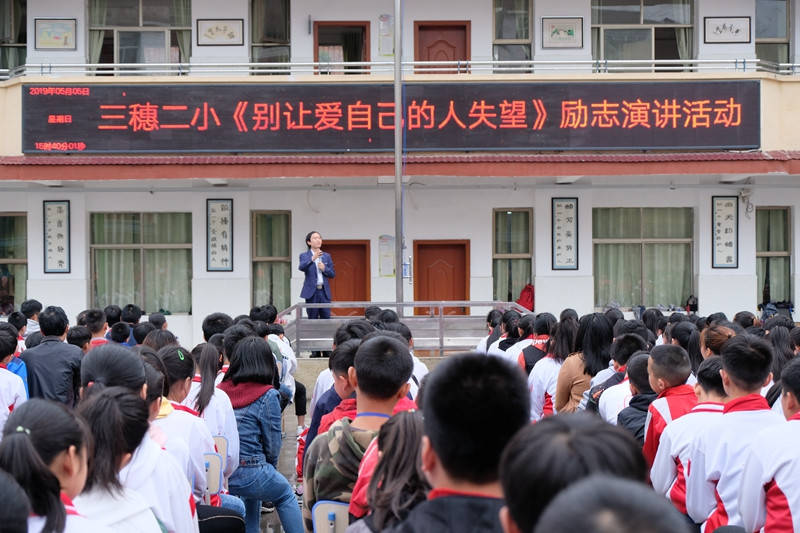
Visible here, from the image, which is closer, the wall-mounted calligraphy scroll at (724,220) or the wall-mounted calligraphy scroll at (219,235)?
the wall-mounted calligraphy scroll at (219,235)

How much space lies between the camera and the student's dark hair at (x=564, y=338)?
21.2 feet

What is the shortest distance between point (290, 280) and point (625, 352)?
1031cm

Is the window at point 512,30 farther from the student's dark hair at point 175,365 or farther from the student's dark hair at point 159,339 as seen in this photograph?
the student's dark hair at point 175,365

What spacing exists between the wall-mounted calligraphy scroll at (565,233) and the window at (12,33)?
977cm

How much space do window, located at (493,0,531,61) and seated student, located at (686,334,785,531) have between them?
12050 millimetres

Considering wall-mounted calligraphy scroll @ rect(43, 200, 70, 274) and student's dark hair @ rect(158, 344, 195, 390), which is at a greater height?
wall-mounted calligraphy scroll @ rect(43, 200, 70, 274)

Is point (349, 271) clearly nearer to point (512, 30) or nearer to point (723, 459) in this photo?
point (512, 30)

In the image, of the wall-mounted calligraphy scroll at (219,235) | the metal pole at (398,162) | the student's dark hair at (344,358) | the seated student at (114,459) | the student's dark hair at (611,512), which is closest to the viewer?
the student's dark hair at (611,512)

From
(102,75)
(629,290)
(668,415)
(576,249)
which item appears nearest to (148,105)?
(102,75)

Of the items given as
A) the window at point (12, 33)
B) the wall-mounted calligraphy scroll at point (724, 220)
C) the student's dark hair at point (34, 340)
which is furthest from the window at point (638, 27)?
the student's dark hair at point (34, 340)

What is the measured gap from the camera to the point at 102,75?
15406 millimetres

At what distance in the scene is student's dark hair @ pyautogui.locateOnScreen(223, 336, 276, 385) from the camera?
205 inches

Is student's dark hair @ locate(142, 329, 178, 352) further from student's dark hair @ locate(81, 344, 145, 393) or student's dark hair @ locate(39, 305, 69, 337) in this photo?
student's dark hair @ locate(81, 344, 145, 393)

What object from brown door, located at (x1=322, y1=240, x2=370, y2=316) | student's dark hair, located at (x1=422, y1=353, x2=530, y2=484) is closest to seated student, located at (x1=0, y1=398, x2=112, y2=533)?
student's dark hair, located at (x1=422, y1=353, x2=530, y2=484)
